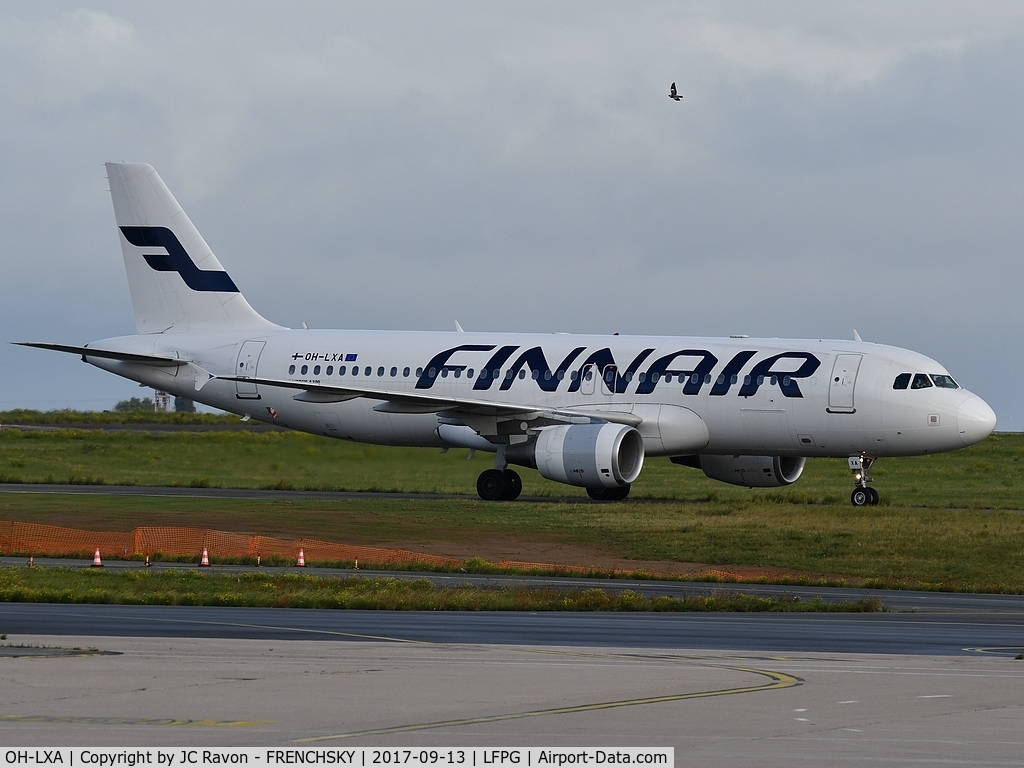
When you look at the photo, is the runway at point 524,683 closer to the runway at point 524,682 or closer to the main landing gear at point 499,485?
the runway at point 524,682

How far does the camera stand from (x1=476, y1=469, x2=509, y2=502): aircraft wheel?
4406 cm

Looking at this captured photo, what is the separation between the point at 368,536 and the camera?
115 ft

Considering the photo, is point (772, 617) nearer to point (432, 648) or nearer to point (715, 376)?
point (432, 648)

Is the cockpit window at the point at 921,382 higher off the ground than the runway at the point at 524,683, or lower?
higher

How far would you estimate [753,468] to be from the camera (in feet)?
147

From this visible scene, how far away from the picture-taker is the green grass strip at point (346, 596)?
918 inches

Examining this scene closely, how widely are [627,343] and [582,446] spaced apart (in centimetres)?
462

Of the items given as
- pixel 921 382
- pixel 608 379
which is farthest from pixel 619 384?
pixel 921 382

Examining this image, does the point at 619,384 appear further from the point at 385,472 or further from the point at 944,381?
the point at 944,381

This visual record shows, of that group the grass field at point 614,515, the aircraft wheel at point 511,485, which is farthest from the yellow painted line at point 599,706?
the aircraft wheel at point 511,485

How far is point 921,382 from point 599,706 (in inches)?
1166

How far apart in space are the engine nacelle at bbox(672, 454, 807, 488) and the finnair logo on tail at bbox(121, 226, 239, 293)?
52.0ft

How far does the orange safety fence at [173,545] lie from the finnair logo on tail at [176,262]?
55.4 feet

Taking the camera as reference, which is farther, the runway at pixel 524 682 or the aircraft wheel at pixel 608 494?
the aircraft wheel at pixel 608 494
